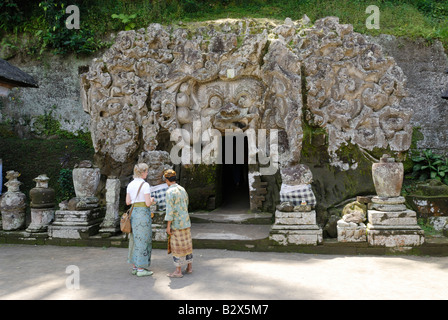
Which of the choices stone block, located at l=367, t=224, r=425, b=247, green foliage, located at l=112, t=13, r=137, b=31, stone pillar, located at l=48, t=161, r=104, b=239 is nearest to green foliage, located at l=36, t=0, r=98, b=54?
green foliage, located at l=112, t=13, r=137, b=31

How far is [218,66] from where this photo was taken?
8484mm

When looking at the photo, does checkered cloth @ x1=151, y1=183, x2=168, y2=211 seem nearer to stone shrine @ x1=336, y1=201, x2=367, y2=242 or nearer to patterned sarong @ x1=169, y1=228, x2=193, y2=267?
patterned sarong @ x1=169, y1=228, x2=193, y2=267

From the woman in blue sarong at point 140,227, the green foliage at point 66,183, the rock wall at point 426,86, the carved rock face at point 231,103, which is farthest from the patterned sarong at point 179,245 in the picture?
the rock wall at point 426,86

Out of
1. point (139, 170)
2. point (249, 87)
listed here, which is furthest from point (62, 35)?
point (139, 170)

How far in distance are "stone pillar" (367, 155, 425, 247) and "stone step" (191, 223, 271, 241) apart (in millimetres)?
1942

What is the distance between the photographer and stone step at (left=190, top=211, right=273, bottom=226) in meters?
8.43

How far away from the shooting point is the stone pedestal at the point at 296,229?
6.63 m

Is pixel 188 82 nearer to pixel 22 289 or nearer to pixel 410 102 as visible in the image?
pixel 22 289

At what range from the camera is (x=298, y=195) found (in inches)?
274

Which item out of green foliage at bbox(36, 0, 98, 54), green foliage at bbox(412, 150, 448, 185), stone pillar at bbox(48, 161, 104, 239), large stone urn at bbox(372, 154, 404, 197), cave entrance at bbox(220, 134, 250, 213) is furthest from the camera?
green foliage at bbox(36, 0, 98, 54)

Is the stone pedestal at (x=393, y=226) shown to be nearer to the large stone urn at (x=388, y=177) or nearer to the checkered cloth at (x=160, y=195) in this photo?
the large stone urn at (x=388, y=177)

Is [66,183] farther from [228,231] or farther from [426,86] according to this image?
[426,86]

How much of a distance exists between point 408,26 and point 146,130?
9316mm

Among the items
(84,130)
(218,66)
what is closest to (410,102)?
(218,66)
